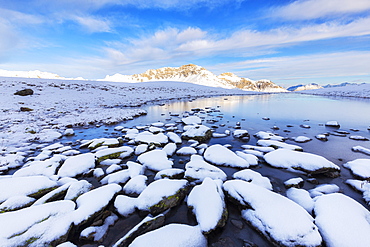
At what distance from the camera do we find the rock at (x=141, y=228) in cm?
309

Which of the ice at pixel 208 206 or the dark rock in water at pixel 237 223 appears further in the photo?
the dark rock in water at pixel 237 223

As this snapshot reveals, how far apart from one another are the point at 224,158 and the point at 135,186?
3694 mm

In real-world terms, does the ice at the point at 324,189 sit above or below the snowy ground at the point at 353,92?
below

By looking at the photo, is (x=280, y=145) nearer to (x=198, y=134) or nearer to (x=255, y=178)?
(x=255, y=178)

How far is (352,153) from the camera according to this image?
739 centimetres

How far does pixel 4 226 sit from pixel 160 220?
121 inches

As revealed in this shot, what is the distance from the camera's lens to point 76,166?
5852 millimetres

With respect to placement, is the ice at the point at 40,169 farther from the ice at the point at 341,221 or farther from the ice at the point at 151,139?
the ice at the point at 341,221

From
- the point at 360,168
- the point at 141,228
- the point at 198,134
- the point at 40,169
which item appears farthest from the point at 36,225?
the point at 360,168

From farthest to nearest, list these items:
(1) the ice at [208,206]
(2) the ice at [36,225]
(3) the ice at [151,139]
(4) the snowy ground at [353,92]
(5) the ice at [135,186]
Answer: (4) the snowy ground at [353,92] < (3) the ice at [151,139] < (5) the ice at [135,186] < (1) the ice at [208,206] < (2) the ice at [36,225]

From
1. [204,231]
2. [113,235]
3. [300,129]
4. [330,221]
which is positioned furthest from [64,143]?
[300,129]

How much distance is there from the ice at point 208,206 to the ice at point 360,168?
5.08 metres

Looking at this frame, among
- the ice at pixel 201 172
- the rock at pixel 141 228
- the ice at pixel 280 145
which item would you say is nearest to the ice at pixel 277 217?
the ice at pixel 201 172

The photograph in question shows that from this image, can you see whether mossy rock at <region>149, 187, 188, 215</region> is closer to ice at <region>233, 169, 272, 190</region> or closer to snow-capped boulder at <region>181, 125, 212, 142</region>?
ice at <region>233, 169, 272, 190</region>
